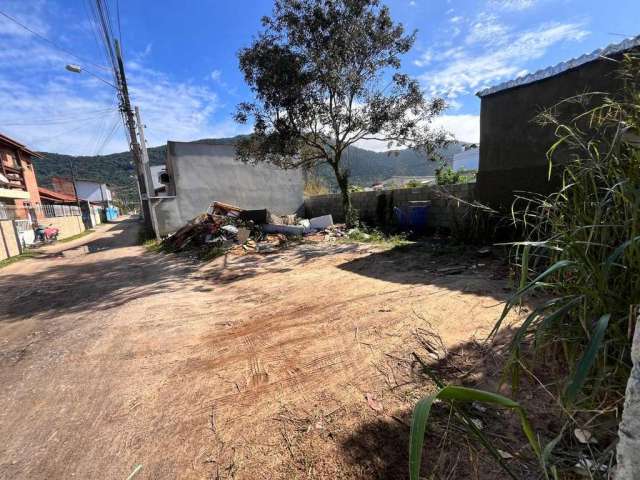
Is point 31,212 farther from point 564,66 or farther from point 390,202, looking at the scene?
point 564,66

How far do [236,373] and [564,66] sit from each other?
23.3ft

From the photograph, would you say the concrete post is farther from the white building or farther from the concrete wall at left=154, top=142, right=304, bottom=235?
the white building

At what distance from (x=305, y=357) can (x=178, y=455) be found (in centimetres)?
113

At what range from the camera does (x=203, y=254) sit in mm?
8250

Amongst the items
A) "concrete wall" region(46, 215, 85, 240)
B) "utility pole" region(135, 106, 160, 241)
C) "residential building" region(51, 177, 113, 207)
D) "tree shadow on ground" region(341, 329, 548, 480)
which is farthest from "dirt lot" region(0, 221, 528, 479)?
"residential building" region(51, 177, 113, 207)

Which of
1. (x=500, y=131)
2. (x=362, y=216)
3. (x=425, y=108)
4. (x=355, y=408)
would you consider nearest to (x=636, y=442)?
(x=355, y=408)

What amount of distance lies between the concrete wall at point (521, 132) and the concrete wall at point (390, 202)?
89 centimetres

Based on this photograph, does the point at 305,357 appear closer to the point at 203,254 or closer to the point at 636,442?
the point at 636,442

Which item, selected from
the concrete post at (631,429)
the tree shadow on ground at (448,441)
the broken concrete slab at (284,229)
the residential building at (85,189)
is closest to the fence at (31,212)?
the broken concrete slab at (284,229)

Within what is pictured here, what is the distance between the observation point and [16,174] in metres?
21.9

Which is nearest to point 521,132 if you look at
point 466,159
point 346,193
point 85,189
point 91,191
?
point 346,193

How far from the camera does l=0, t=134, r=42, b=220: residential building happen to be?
18.9 metres

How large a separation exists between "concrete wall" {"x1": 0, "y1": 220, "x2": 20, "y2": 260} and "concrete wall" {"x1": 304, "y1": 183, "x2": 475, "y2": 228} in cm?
1159

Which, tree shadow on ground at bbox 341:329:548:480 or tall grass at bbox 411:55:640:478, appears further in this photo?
tree shadow on ground at bbox 341:329:548:480
